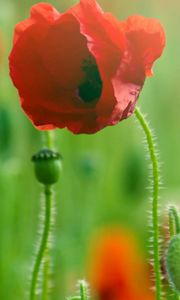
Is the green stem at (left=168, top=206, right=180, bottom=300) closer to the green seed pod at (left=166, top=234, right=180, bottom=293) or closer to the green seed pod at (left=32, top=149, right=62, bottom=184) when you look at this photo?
the green seed pod at (left=166, top=234, right=180, bottom=293)

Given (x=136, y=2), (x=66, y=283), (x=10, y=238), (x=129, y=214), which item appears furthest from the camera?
(x=136, y=2)

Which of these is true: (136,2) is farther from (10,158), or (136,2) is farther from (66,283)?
(66,283)

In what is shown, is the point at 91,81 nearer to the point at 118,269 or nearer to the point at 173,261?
the point at 173,261

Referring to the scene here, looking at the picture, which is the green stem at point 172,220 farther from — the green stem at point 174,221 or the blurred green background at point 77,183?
the blurred green background at point 77,183

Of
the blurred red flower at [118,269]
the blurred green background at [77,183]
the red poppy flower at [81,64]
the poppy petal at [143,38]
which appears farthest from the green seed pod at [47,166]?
the blurred red flower at [118,269]

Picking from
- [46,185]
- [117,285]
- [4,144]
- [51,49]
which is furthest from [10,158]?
[51,49]

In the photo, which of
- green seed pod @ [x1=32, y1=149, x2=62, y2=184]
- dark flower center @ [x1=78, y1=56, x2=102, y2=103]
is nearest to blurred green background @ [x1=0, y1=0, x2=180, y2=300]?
green seed pod @ [x1=32, y1=149, x2=62, y2=184]
